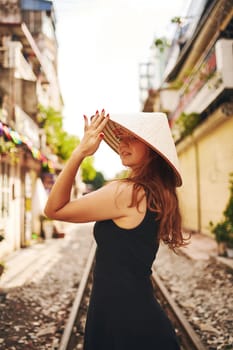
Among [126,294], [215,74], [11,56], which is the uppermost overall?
[11,56]

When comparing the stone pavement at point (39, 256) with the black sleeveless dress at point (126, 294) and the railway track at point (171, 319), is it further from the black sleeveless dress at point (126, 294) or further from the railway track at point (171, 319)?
the black sleeveless dress at point (126, 294)

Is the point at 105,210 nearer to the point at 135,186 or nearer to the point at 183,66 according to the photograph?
the point at 135,186

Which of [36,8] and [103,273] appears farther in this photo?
[36,8]

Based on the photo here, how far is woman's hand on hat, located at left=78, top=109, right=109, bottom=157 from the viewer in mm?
1603

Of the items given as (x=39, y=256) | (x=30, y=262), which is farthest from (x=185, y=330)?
(x=39, y=256)

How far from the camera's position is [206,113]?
14352 millimetres

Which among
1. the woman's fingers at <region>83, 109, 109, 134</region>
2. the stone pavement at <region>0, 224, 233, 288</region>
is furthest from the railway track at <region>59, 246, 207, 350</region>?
the woman's fingers at <region>83, 109, 109, 134</region>

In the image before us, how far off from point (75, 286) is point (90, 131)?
6.90 metres

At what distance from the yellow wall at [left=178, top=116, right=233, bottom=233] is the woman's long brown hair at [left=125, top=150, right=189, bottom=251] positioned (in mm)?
8349

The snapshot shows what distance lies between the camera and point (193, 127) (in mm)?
15398

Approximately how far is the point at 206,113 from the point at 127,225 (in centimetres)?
1343

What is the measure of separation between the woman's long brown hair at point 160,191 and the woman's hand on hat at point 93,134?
238mm

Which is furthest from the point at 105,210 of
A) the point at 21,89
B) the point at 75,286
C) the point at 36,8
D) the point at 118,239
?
the point at 36,8

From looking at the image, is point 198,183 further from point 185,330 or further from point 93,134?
point 93,134
